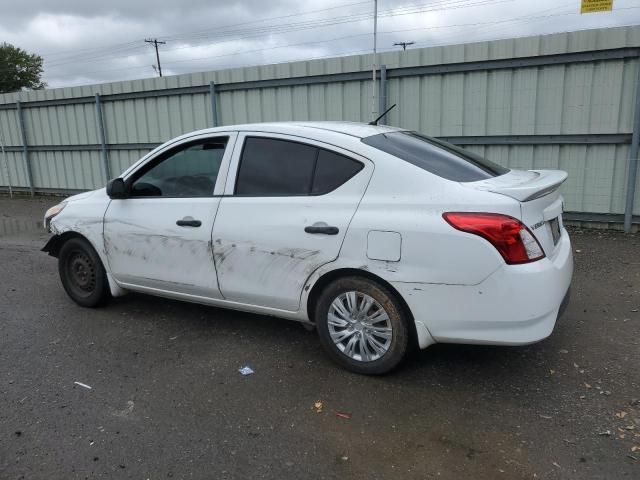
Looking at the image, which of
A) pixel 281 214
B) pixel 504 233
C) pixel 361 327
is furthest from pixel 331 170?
pixel 504 233

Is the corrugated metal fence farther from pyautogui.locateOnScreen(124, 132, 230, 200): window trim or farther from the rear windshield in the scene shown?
pyautogui.locateOnScreen(124, 132, 230, 200): window trim

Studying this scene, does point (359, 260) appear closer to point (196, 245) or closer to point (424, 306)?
point (424, 306)

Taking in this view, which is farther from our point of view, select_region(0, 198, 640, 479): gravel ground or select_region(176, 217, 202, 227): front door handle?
select_region(176, 217, 202, 227): front door handle

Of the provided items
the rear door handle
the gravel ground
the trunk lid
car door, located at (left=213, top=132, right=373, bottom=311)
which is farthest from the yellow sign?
the rear door handle

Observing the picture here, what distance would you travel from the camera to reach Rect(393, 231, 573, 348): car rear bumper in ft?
9.75

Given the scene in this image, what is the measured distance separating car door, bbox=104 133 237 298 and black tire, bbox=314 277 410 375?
961mm

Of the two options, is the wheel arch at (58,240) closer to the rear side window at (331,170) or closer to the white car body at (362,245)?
the white car body at (362,245)

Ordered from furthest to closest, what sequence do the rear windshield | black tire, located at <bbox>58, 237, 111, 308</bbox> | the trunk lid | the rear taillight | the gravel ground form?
black tire, located at <bbox>58, 237, 111, 308</bbox>, the rear windshield, the trunk lid, the rear taillight, the gravel ground

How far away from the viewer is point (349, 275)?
3.44 m

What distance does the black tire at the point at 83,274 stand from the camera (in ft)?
15.8

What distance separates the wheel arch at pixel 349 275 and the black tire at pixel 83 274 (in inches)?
87.3

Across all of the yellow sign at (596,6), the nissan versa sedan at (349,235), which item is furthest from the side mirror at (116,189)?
the yellow sign at (596,6)

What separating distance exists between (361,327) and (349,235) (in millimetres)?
619

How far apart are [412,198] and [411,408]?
127cm
